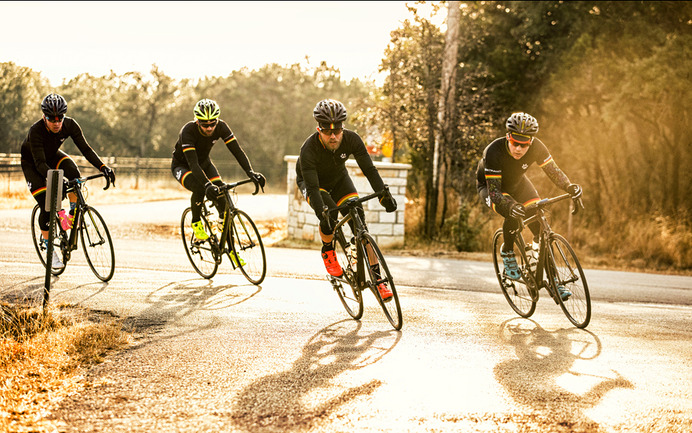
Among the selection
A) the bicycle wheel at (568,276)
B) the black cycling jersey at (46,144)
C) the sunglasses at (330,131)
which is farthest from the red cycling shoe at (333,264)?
the black cycling jersey at (46,144)

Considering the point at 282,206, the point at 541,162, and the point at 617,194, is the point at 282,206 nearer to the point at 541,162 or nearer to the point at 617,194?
the point at 617,194

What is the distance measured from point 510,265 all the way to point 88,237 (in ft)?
15.7

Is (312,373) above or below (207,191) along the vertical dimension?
below

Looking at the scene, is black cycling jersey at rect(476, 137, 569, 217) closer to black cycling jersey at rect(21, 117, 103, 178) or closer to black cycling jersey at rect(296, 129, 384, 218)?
black cycling jersey at rect(296, 129, 384, 218)

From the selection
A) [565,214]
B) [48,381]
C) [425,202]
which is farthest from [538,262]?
[565,214]

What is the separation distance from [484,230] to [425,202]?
2012mm

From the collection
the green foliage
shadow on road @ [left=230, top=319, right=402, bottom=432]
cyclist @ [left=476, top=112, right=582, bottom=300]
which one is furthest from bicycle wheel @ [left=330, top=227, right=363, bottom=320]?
the green foliage

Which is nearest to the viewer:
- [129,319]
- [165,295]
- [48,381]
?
[48,381]

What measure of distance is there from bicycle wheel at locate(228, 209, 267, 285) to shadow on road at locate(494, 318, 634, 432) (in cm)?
309

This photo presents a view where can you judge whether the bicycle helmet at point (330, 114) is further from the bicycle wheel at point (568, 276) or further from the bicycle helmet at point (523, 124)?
the bicycle wheel at point (568, 276)

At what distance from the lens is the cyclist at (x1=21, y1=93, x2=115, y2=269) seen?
7.81 meters

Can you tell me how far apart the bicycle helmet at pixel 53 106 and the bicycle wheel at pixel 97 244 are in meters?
1.11

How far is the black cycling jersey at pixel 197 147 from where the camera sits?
26.9ft

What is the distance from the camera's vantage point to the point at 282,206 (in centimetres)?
2530
